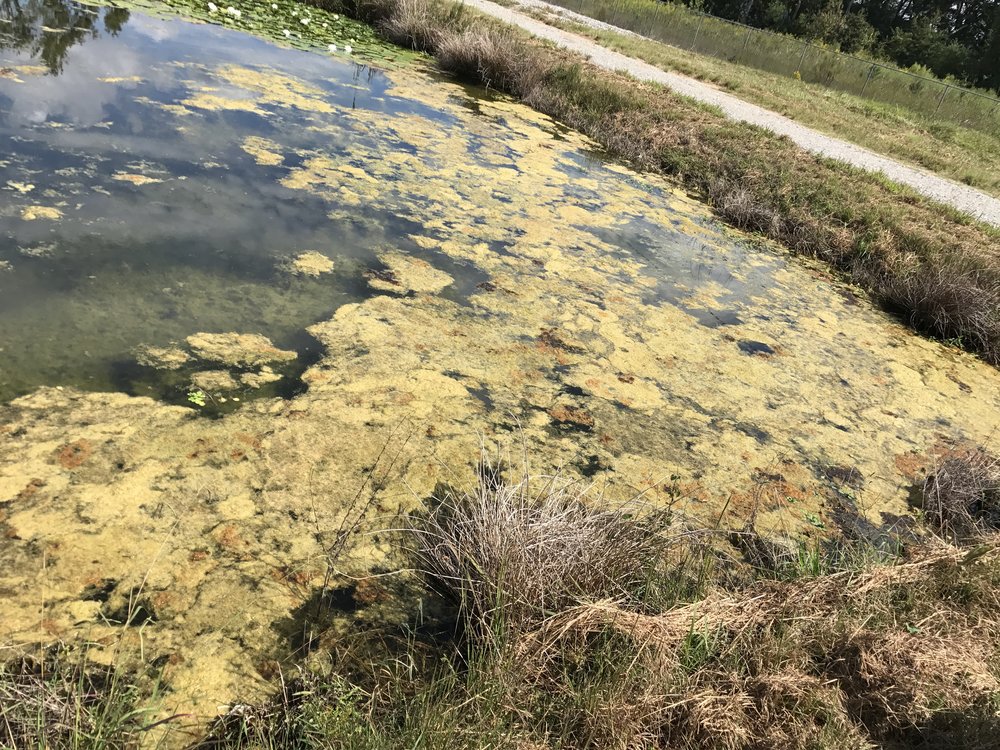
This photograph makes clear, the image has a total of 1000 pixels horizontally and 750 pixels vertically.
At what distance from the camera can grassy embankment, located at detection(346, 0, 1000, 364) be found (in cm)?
380

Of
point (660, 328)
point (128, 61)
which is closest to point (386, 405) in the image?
point (660, 328)

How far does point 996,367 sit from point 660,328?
1.93 metres

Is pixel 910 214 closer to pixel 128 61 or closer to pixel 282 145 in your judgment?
pixel 282 145

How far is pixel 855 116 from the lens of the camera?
916cm

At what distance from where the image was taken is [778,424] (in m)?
2.60

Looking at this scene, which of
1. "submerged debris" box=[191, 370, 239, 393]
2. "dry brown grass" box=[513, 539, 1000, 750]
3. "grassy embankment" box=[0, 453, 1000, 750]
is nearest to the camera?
"grassy embankment" box=[0, 453, 1000, 750]

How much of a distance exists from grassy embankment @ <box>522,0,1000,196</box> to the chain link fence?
6.2 inches

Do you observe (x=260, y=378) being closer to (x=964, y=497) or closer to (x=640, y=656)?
(x=640, y=656)

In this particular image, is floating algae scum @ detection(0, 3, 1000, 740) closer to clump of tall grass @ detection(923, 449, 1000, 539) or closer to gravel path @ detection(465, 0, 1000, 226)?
clump of tall grass @ detection(923, 449, 1000, 539)

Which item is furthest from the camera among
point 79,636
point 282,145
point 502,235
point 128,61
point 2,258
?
point 128,61

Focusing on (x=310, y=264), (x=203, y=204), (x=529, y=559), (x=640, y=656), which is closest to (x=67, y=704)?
(x=529, y=559)

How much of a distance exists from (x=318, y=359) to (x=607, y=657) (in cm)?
139

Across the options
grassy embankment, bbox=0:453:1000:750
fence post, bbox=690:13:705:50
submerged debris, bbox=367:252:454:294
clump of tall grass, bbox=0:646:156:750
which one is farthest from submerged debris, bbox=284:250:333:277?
fence post, bbox=690:13:705:50

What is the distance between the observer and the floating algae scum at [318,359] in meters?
1.55
